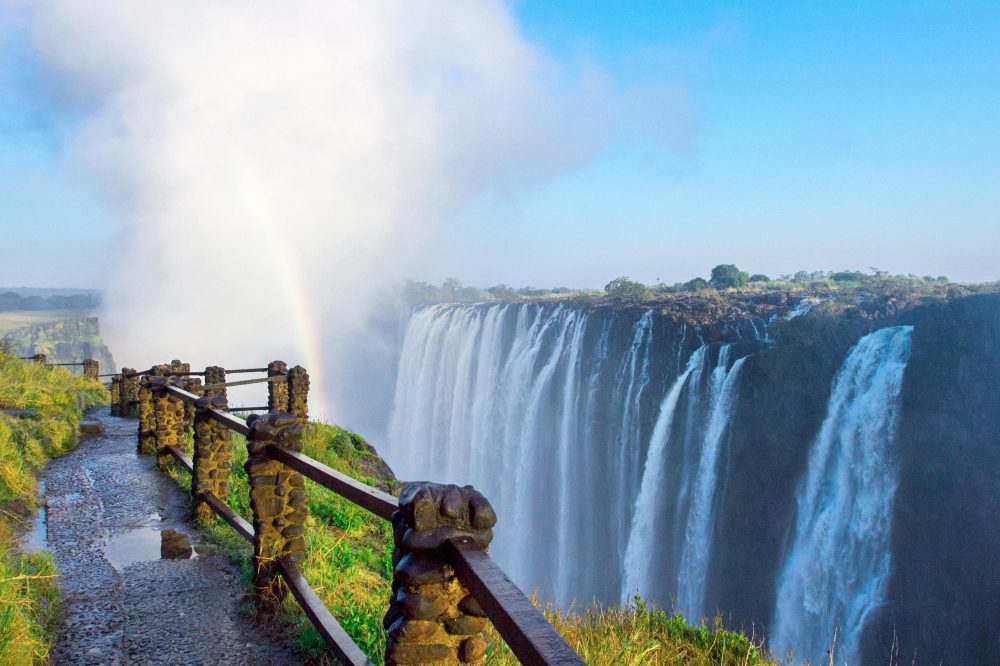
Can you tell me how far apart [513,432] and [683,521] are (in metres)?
12.1

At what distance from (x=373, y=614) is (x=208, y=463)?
104 inches

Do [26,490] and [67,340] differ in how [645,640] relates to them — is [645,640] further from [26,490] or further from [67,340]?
[67,340]

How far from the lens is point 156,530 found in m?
5.38

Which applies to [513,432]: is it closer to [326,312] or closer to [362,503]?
[362,503]

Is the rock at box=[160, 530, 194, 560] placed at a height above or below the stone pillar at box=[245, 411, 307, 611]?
below

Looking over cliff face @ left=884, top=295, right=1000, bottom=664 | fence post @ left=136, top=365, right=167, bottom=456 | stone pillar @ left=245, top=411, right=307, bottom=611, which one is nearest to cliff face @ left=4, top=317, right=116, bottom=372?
fence post @ left=136, top=365, right=167, bottom=456

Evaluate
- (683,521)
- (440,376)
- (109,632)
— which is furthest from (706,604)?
(440,376)

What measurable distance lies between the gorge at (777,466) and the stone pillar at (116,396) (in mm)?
10212

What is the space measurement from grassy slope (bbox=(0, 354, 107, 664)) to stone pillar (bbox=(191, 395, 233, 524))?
49.4 inches

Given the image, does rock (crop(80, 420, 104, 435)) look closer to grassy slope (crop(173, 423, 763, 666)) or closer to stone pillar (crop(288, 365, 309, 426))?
stone pillar (crop(288, 365, 309, 426))

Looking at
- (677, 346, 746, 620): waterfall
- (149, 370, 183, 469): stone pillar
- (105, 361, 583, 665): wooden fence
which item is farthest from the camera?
(677, 346, 746, 620): waterfall

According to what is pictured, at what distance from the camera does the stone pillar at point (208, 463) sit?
18.3 feet

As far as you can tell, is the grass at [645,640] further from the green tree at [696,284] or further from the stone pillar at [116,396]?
the green tree at [696,284]

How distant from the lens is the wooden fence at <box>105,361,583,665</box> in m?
1.56
